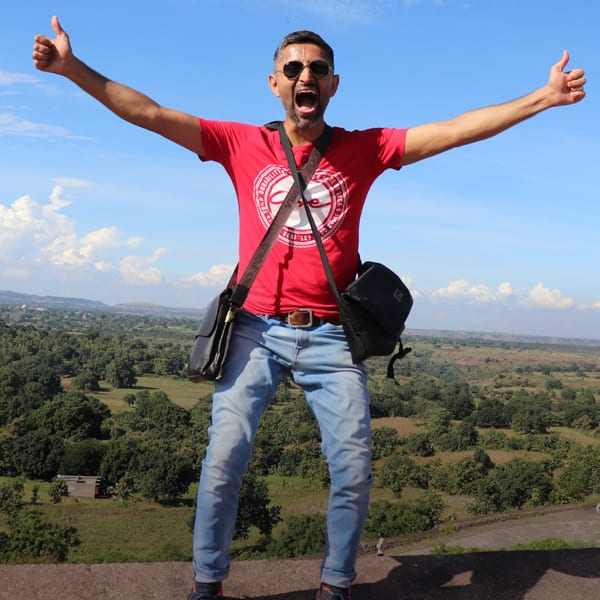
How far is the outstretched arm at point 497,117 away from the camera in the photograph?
328cm

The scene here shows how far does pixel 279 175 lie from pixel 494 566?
2.49 metres

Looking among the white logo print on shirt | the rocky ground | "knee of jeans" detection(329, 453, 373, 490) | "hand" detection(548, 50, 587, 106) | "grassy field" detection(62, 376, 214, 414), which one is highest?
"hand" detection(548, 50, 587, 106)

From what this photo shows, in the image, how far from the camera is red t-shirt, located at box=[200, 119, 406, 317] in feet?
10.6

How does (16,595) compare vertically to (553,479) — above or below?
above

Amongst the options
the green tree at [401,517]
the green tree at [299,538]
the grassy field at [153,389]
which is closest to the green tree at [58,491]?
the green tree at [299,538]

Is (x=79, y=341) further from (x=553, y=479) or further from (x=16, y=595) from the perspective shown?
(x=16, y=595)

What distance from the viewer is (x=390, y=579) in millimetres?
3689

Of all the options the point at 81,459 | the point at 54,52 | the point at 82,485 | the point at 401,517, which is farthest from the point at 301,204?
the point at 82,485

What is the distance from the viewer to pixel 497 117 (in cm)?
331

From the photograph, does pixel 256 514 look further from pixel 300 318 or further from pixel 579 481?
pixel 300 318

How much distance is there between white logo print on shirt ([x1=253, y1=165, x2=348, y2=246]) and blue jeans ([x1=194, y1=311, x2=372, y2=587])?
435mm

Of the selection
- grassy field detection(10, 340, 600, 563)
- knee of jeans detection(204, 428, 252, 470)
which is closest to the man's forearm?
knee of jeans detection(204, 428, 252, 470)

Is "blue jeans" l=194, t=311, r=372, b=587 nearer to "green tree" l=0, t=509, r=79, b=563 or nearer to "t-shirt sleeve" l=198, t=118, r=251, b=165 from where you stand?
"t-shirt sleeve" l=198, t=118, r=251, b=165

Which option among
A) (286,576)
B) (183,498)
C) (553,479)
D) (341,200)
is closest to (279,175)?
(341,200)
